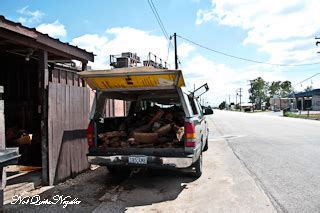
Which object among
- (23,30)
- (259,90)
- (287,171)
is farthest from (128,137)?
(259,90)

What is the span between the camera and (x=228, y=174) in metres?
7.27

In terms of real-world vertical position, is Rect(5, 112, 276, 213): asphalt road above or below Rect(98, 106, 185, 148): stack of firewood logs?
below

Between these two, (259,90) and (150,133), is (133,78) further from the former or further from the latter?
(259,90)

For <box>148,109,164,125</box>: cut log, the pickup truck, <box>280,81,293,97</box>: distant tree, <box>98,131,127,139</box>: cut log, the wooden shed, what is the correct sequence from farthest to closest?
<box>280,81,293,97</box>: distant tree, <box>148,109,164,125</box>: cut log, <box>98,131,127,139</box>: cut log, the wooden shed, the pickup truck

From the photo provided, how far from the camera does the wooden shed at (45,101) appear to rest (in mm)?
6242

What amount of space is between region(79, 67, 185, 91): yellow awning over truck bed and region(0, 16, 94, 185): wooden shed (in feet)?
3.43

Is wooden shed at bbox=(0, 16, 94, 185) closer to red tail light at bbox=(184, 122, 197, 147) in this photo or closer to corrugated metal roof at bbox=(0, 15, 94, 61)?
corrugated metal roof at bbox=(0, 15, 94, 61)

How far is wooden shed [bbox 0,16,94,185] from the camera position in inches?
246

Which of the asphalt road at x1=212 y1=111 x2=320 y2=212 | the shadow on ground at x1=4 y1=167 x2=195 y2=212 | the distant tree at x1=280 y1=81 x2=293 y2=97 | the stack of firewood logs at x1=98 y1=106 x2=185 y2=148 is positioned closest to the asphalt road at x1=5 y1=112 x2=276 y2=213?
the shadow on ground at x1=4 y1=167 x2=195 y2=212

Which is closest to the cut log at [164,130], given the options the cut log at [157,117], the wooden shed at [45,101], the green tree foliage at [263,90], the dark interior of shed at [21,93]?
the cut log at [157,117]

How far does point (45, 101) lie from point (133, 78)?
75.8 inches

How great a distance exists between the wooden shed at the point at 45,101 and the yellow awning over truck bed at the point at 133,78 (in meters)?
1.05

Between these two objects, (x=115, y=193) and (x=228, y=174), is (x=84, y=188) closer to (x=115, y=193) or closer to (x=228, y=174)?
(x=115, y=193)

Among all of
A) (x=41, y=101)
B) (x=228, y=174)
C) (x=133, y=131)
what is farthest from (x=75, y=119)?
(x=228, y=174)
